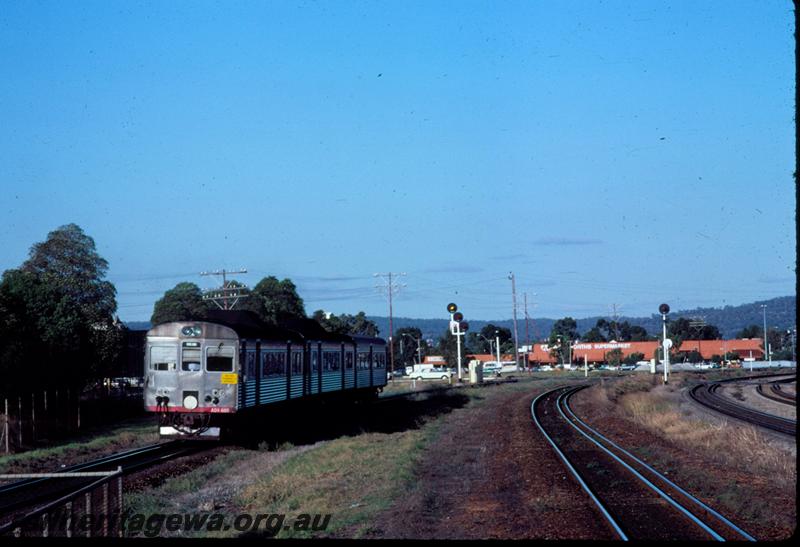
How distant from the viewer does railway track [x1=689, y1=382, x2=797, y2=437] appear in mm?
30728

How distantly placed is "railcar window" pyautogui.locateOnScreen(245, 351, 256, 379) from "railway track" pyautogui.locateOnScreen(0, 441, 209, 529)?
2.41 meters

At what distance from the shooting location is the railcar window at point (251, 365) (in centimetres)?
2419

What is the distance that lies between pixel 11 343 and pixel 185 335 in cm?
1120

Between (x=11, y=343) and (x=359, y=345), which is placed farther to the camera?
(x=359, y=345)

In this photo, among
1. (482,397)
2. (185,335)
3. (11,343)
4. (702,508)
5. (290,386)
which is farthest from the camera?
(482,397)

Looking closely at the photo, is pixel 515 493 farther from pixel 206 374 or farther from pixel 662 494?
pixel 206 374

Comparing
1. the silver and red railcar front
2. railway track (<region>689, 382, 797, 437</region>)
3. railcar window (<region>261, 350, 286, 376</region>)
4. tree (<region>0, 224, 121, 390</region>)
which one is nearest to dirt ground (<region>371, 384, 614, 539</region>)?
railcar window (<region>261, 350, 286, 376</region>)

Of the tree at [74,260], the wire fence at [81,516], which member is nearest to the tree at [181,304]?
the tree at [74,260]

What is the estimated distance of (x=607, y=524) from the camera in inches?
487

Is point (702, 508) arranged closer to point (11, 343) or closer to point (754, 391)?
point (11, 343)

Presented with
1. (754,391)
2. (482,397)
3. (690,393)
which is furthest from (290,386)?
(754,391)

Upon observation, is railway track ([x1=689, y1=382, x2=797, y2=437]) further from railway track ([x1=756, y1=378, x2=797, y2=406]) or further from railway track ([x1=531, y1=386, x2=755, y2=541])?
railway track ([x1=531, y1=386, x2=755, y2=541])

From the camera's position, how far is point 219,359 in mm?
23625

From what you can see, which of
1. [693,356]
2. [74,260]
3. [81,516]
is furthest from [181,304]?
[693,356]
